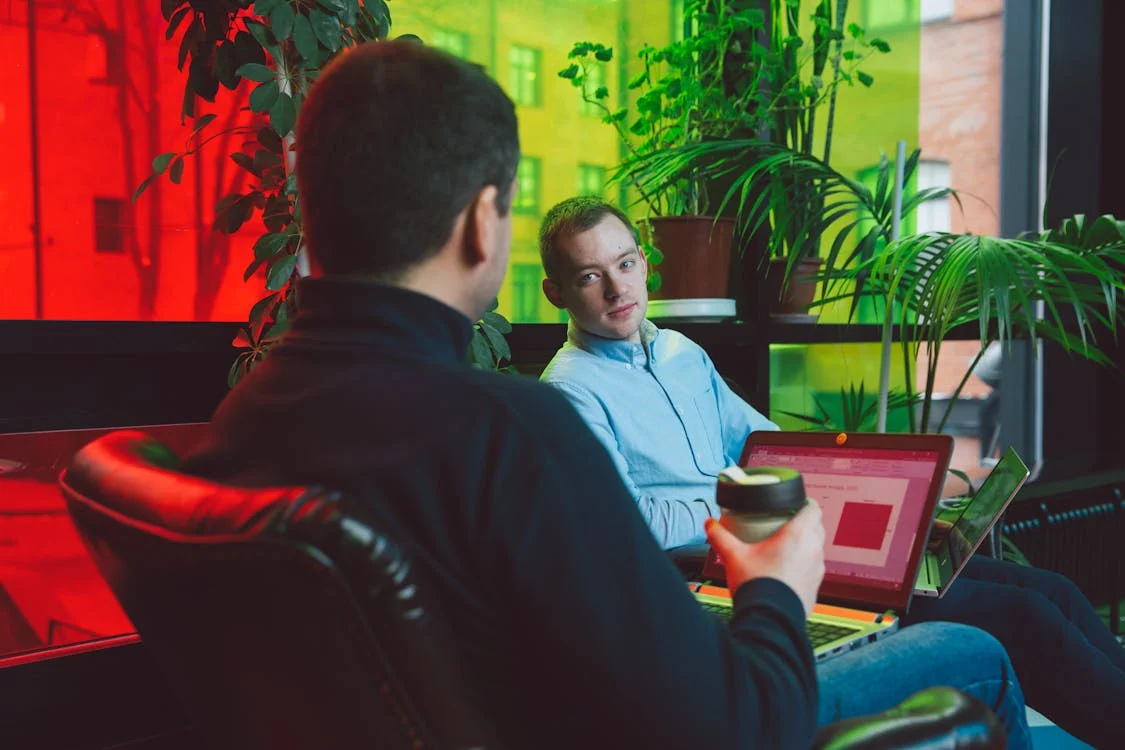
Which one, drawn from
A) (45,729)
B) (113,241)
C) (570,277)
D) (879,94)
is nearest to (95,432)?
(113,241)

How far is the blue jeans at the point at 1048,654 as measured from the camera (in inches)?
65.0

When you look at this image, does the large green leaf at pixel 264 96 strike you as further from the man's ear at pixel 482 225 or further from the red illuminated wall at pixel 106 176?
the man's ear at pixel 482 225

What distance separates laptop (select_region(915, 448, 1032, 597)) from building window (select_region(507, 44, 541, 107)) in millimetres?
1582

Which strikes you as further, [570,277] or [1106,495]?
[1106,495]

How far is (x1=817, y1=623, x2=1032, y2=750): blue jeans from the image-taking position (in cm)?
111

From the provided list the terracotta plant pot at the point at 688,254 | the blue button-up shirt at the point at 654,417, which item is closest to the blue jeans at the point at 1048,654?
the blue button-up shirt at the point at 654,417

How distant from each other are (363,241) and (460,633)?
0.31m

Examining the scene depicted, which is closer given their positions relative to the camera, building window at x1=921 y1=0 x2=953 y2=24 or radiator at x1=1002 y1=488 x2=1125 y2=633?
radiator at x1=1002 y1=488 x2=1125 y2=633

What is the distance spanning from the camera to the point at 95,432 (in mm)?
1902

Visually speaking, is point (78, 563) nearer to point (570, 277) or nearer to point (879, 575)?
point (570, 277)

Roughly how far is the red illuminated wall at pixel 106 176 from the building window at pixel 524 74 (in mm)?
816

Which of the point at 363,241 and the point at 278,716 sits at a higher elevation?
the point at 363,241

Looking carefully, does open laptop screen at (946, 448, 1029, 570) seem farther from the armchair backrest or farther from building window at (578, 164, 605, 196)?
building window at (578, 164, 605, 196)

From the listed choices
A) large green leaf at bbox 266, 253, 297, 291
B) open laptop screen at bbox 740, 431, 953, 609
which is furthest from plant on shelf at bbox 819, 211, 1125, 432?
large green leaf at bbox 266, 253, 297, 291
